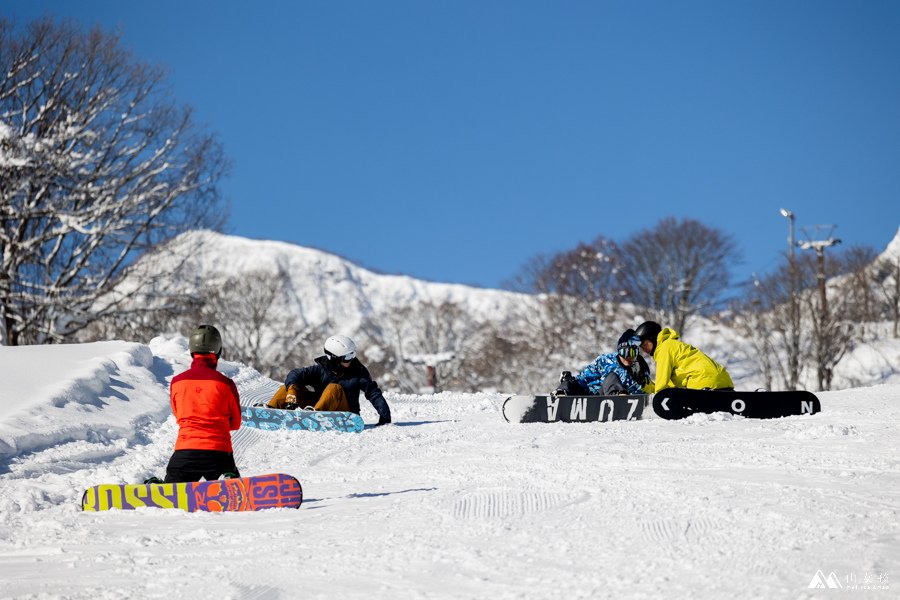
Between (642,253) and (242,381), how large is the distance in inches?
898

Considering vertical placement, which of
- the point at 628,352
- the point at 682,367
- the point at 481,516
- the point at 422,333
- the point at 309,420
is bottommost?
the point at 481,516

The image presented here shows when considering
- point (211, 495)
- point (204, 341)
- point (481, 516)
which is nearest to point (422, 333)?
point (204, 341)

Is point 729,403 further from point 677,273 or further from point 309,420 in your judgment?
point 677,273

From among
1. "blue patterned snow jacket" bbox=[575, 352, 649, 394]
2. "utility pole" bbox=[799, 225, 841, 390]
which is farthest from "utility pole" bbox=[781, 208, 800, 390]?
"blue patterned snow jacket" bbox=[575, 352, 649, 394]

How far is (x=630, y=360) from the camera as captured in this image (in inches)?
438

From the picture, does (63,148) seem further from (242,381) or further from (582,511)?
(582,511)

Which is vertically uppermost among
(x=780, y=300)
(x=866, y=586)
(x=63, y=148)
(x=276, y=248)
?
(x=276, y=248)

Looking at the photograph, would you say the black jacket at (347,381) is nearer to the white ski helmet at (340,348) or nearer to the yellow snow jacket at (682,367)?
the white ski helmet at (340,348)

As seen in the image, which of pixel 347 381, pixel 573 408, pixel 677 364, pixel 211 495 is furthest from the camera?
pixel 573 408

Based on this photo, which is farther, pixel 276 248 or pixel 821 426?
pixel 276 248

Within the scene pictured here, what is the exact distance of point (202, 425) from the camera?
18.3 ft

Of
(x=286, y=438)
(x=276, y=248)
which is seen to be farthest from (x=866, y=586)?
(x=276, y=248)

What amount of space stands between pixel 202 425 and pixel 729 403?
267 inches

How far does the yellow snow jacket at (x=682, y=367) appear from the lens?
1043cm
